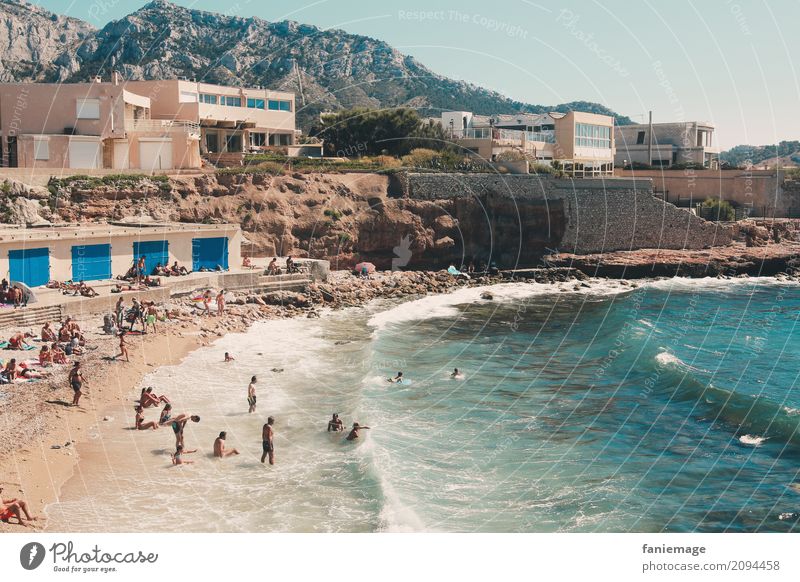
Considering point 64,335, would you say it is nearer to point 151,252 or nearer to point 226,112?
point 151,252

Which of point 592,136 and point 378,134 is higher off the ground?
point 592,136

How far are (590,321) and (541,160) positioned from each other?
29.7 metres

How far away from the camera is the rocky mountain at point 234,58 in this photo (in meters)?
104

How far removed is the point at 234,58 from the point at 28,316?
93.5 m

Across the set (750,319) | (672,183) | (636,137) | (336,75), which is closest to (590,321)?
(750,319)

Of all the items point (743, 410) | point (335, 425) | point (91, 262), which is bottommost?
point (743, 410)

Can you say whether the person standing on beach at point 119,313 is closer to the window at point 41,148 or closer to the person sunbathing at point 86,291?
the person sunbathing at point 86,291

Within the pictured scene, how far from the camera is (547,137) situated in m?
71.6

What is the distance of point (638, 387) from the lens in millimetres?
29484

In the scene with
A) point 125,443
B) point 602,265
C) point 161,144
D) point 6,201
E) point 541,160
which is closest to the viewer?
point 125,443

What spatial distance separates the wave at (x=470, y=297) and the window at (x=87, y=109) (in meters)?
20.7

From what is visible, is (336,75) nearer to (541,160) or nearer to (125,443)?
(541,160)

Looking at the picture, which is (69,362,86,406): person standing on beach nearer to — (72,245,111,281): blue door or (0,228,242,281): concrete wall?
(0,228,242,281): concrete wall

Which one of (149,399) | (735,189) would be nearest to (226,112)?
(149,399)
